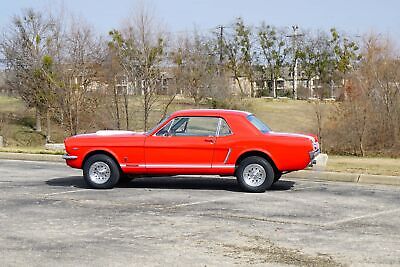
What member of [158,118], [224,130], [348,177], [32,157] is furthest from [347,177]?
[158,118]

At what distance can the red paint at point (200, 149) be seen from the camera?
10672mm

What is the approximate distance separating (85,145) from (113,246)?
15.7 ft

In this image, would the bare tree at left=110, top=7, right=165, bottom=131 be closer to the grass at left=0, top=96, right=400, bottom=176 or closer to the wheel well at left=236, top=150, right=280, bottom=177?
the grass at left=0, top=96, right=400, bottom=176

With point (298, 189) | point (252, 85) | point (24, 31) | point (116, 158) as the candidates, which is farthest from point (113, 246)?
point (252, 85)

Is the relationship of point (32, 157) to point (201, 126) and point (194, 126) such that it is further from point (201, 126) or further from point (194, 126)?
point (201, 126)

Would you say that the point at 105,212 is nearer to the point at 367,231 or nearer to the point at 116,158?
the point at 116,158

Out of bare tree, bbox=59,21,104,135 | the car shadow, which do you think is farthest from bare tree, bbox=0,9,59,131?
the car shadow

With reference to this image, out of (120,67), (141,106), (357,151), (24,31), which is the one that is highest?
(24,31)

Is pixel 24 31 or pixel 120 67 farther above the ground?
pixel 24 31

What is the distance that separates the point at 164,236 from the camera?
7258 millimetres

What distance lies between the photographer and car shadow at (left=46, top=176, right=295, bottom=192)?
11508 mm

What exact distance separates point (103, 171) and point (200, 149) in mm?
1904

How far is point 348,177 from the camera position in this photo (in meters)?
12.5

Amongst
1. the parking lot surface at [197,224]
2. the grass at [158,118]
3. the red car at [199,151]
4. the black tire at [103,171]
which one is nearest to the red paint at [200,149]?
the red car at [199,151]
